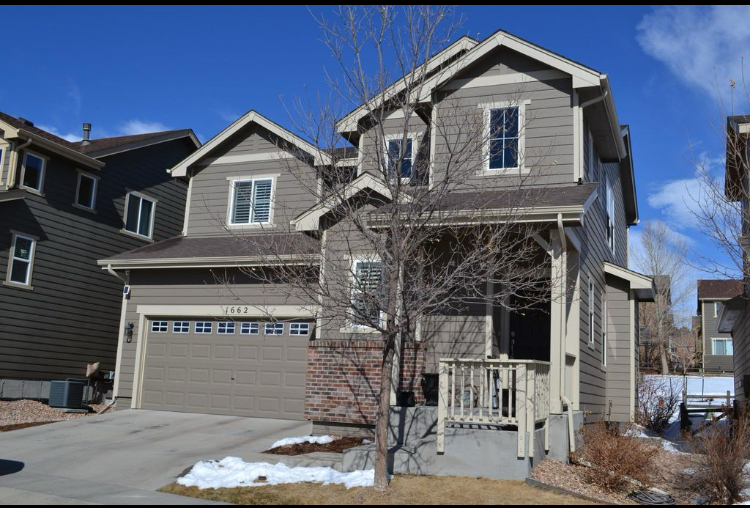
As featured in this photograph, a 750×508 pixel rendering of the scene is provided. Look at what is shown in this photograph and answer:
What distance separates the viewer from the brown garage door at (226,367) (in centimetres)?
1484

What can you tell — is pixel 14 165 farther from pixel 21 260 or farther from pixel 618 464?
pixel 618 464

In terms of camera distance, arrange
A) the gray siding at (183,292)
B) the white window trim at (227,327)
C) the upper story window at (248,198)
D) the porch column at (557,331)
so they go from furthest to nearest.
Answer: the upper story window at (248,198) → the white window trim at (227,327) → the gray siding at (183,292) → the porch column at (557,331)

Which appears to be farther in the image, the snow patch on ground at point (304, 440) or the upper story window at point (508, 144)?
the upper story window at point (508, 144)

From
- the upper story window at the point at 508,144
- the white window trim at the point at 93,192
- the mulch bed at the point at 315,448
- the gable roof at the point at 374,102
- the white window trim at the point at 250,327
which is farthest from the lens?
the white window trim at the point at 93,192

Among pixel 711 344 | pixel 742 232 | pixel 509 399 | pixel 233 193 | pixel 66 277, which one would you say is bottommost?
pixel 509 399

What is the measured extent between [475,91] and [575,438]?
6732 millimetres

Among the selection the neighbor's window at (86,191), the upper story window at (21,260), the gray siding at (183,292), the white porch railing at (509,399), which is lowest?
the white porch railing at (509,399)

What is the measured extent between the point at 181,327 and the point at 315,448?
6.63 m

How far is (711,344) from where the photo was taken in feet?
149

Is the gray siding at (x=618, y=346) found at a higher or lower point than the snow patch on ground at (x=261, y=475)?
higher

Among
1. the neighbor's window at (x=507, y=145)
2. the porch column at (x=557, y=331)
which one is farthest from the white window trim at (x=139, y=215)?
the porch column at (x=557, y=331)

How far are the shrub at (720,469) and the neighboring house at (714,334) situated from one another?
38639 mm

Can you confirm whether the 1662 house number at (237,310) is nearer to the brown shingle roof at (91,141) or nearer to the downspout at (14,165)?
the downspout at (14,165)

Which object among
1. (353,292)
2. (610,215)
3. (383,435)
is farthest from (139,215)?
(383,435)
